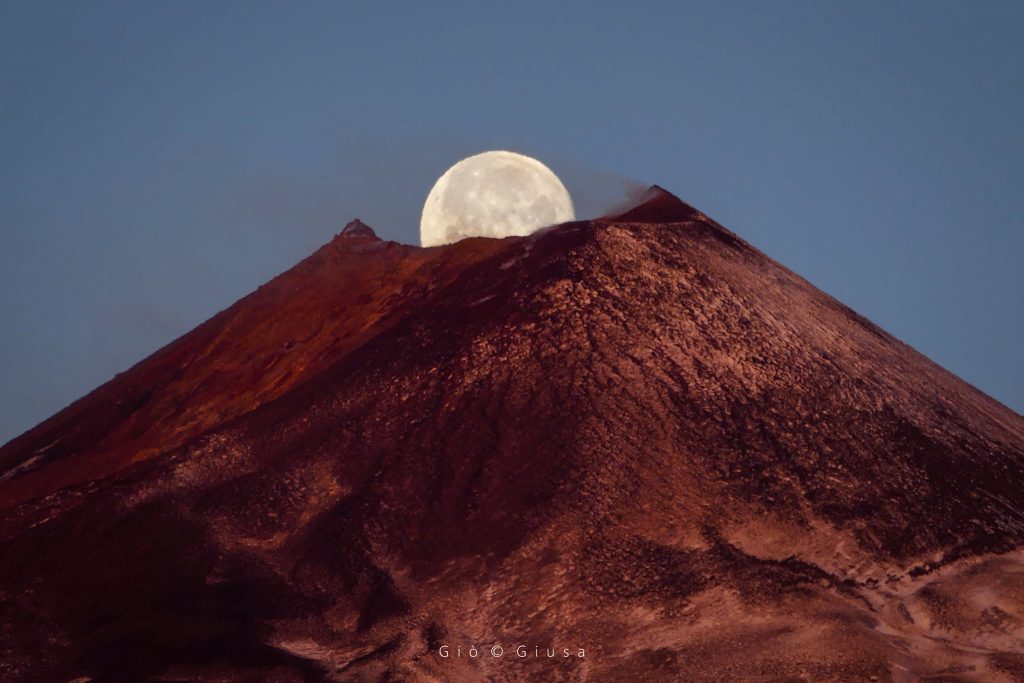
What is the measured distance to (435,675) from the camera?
11523 mm

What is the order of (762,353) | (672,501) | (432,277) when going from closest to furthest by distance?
1. (672,501)
2. (762,353)
3. (432,277)

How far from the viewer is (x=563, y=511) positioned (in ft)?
40.5

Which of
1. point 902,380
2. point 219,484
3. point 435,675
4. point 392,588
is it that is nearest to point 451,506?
point 392,588

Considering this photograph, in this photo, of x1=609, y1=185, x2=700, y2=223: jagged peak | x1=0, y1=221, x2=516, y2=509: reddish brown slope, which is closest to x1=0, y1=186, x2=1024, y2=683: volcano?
x1=0, y1=221, x2=516, y2=509: reddish brown slope

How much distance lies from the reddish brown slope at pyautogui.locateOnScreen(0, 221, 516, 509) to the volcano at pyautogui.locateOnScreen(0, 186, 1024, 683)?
281mm

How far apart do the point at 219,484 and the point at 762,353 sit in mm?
7274

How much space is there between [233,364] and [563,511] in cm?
857

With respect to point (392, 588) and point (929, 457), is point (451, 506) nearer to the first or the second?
point (392, 588)

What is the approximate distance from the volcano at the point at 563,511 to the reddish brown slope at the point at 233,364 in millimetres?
281

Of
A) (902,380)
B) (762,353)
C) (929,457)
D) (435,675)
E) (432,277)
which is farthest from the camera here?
(432,277)

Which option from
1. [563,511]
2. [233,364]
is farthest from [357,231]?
[563,511]

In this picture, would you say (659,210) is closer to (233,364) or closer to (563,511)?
(233,364)

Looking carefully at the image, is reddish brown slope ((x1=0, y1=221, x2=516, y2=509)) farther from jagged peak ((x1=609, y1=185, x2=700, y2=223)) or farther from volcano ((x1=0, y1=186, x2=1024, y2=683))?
jagged peak ((x1=609, y1=185, x2=700, y2=223))

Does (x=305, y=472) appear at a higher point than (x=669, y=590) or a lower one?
higher
